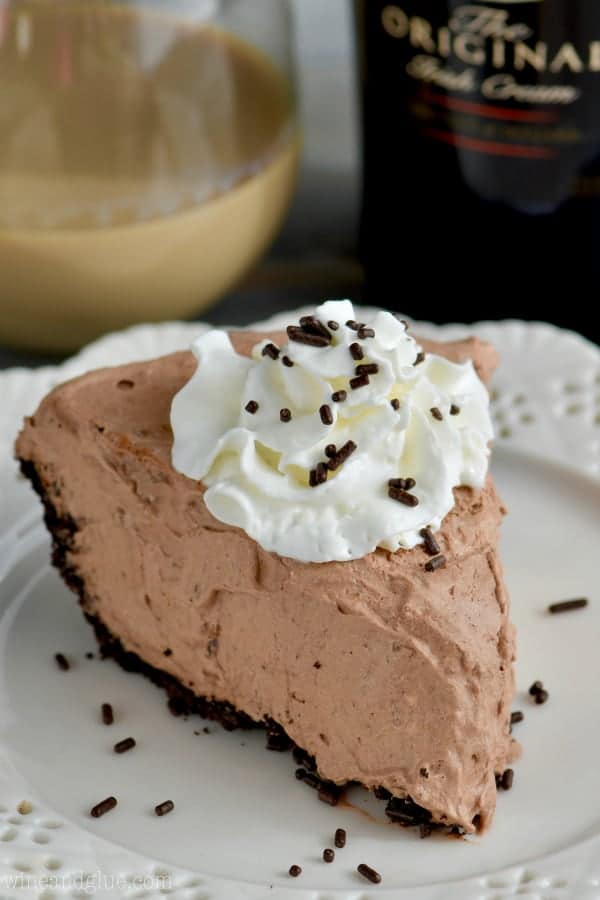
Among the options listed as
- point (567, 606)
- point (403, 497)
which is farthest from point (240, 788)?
point (567, 606)

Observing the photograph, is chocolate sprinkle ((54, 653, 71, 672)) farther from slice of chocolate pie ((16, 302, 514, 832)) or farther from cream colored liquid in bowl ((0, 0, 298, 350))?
cream colored liquid in bowl ((0, 0, 298, 350))

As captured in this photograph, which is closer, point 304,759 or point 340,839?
point 340,839

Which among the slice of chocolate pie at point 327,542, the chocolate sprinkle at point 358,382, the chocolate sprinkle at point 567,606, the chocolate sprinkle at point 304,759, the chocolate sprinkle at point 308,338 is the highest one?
the chocolate sprinkle at point 308,338

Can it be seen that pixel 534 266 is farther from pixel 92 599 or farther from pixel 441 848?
pixel 441 848

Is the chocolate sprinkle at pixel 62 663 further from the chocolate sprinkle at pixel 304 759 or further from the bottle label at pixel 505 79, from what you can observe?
the bottle label at pixel 505 79

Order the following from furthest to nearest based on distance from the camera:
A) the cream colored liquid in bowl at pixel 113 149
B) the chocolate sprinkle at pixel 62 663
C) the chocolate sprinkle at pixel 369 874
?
the cream colored liquid in bowl at pixel 113 149 → the chocolate sprinkle at pixel 62 663 → the chocolate sprinkle at pixel 369 874

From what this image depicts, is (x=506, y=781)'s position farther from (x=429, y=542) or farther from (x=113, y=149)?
(x=113, y=149)

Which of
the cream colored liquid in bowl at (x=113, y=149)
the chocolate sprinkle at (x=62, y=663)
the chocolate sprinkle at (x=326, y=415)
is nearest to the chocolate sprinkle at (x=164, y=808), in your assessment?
the chocolate sprinkle at (x=62, y=663)

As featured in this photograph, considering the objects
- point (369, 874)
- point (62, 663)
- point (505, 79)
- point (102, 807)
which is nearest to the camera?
point (369, 874)
